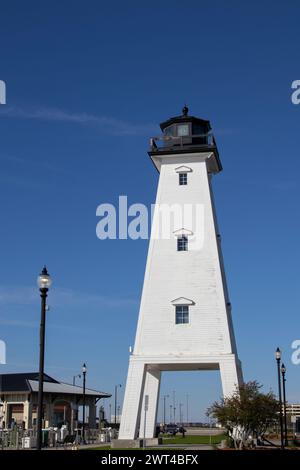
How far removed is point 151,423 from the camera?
44.4 m

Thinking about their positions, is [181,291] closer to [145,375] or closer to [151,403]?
[145,375]

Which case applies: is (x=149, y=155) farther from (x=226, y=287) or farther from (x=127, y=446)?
(x=127, y=446)

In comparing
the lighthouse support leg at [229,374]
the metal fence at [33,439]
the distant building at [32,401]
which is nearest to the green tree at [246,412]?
the lighthouse support leg at [229,374]

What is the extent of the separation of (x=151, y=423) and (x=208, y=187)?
15813 mm

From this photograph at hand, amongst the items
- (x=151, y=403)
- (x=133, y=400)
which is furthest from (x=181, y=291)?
(x=151, y=403)

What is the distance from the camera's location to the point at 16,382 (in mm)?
61469

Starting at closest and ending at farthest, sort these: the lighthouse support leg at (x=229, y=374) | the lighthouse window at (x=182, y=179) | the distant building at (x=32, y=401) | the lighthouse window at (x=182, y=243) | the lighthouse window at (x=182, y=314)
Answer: the lighthouse support leg at (x=229, y=374) → the lighthouse window at (x=182, y=314) → the lighthouse window at (x=182, y=243) → the lighthouse window at (x=182, y=179) → the distant building at (x=32, y=401)

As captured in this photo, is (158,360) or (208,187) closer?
(158,360)

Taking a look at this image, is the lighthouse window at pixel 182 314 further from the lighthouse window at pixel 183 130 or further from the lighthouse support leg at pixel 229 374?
the lighthouse window at pixel 183 130

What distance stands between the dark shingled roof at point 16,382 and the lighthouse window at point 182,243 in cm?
2387

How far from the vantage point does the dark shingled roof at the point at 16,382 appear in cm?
5953

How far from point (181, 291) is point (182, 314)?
1.41 meters

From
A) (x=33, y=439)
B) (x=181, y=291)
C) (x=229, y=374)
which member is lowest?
(x=33, y=439)
